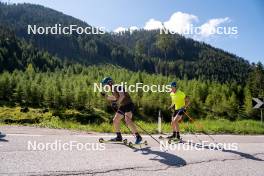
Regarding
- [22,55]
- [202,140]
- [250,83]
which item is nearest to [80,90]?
[250,83]

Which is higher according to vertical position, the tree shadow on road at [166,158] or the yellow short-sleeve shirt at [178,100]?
the yellow short-sleeve shirt at [178,100]

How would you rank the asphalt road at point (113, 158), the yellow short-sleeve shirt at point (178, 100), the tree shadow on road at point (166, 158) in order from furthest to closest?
the yellow short-sleeve shirt at point (178, 100)
the tree shadow on road at point (166, 158)
the asphalt road at point (113, 158)

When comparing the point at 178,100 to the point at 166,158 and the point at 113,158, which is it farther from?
the point at 113,158

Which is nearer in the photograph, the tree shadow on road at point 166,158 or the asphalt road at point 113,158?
the asphalt road at point 113,158

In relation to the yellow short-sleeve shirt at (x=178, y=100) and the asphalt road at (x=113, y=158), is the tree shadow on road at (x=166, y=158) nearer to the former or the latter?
the asphalt road at (x=113, y=158)

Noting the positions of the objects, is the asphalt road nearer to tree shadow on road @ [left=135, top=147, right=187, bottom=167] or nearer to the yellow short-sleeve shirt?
tree shadow on road @ [left=135, top=147, right=187, bottom=167]

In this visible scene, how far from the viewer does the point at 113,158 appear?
9.03 meters

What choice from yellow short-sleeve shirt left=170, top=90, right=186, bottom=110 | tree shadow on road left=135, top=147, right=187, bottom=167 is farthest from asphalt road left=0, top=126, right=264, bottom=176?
yellow short-sleeve shirt left=170, top=90, right=186, bottom=110

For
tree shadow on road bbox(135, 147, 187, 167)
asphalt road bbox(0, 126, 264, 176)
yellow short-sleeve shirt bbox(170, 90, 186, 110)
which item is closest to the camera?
asphalt road bbox(0, 126, 264, 176)

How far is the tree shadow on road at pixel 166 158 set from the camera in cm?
898

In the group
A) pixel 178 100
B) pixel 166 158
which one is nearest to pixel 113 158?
pixel 166 158

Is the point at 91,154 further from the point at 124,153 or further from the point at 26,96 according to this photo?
the point at 26,96

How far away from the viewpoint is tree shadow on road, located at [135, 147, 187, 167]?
29.5 ft

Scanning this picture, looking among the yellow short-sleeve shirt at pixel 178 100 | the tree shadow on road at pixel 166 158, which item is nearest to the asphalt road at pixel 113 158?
the tree shadow on road at pixel 166 158
